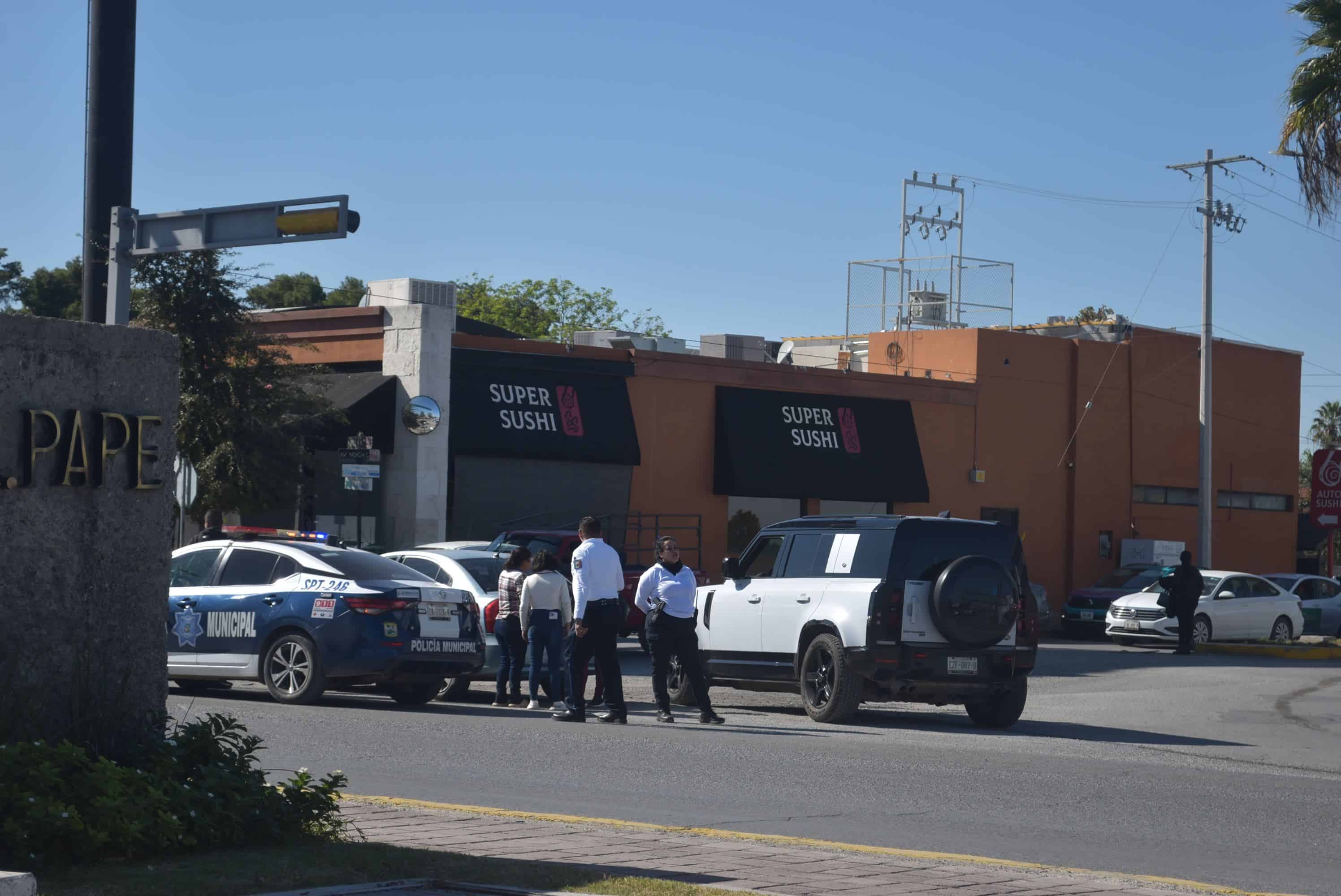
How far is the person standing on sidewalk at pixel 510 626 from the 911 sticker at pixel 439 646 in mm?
679

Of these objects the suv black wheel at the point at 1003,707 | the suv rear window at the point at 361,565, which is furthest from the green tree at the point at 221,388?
the suv black wheel at the point at 1003,707

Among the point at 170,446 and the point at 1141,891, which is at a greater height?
the point at 170,446

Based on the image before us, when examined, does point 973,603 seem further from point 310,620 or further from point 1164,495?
point 1164,495

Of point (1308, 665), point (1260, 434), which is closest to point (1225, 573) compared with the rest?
point (1308, 665)

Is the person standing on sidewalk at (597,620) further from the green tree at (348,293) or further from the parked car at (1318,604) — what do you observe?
the green tree at (348,293)

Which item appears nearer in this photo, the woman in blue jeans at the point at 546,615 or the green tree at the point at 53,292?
the woman in blue jeans at the point at 546,615

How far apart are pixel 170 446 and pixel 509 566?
8.97 m

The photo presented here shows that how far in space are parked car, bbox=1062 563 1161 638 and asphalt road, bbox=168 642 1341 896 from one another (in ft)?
56.2

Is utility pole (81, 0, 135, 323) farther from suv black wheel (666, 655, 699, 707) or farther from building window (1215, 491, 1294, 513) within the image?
building window (1215, 491, 1294, 513)

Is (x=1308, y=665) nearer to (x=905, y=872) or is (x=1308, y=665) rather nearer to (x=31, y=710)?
(x=905, y=872)

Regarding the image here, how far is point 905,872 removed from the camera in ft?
25.1

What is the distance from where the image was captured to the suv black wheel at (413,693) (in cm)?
1662

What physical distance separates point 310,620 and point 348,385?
50.7 ft

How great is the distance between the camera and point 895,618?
15562 mm
